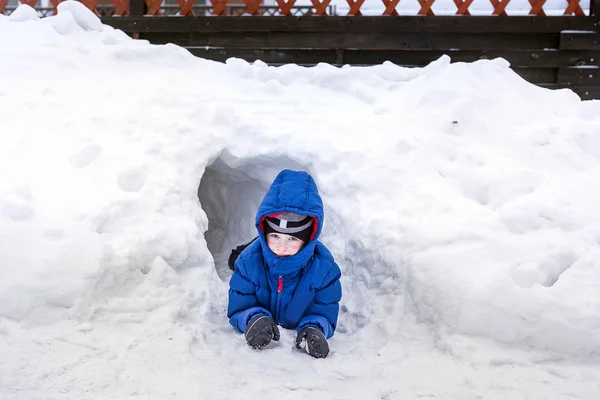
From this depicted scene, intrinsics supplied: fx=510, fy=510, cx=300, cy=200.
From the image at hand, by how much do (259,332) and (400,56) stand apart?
13.3 feet

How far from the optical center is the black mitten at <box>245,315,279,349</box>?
2414 millimetres

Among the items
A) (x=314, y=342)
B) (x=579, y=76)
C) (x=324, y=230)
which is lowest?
(x=314, y=342)

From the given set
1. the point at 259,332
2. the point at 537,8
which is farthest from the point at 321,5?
the point at 259,332

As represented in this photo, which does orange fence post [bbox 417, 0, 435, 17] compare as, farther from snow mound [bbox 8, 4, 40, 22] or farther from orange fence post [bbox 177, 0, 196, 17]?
snow mound [bbox 8, 4, 40, 22]

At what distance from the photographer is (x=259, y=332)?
2.41 m

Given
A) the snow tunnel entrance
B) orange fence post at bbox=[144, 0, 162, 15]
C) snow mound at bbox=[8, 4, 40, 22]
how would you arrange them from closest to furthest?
the snow tunnel entrance → snow mound at bbox=[8, 4, 40, 22] → orange fence post at bbox=[144, 0, 162, 15]

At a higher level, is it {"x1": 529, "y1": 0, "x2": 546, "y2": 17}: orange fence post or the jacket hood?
{"x1": 529, "y1": 0, "x2": 546, "y2": 17}: orange fence post

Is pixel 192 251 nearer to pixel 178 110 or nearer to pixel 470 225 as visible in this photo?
pixel 178 110

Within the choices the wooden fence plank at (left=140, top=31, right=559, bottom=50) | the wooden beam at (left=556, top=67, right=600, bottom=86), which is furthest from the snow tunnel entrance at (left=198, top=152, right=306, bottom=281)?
the wooden beam at (left=556, top=67, right=600, bottom=86)

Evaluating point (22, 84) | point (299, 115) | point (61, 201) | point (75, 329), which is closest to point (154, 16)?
point (22, 84)

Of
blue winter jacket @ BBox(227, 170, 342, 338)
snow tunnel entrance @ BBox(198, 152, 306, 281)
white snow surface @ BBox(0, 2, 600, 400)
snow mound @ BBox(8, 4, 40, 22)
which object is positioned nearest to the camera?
white snow surface @ BBox(0, 2, 600, 400)

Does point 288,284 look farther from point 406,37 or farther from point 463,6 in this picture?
point 463,6

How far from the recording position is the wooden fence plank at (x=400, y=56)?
5488 mm

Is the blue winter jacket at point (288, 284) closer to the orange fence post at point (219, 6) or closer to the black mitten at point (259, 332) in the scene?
the black mitten at point (259, 332)
